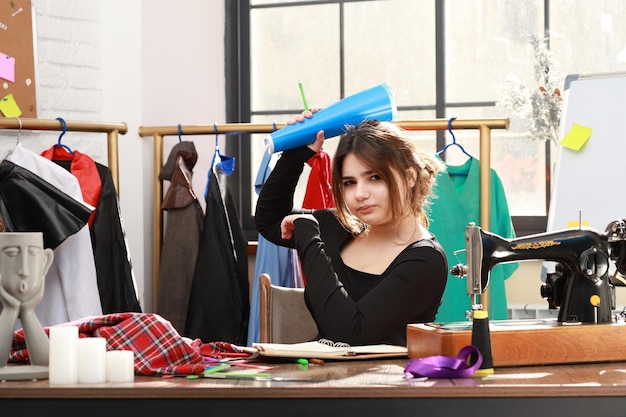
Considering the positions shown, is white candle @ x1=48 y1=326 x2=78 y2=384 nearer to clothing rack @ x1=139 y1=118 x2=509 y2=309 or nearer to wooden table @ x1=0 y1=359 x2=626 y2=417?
wooden table @ x1=0 y1=359 x2=626 y2=417

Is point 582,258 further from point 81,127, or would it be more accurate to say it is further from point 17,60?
point 17,60

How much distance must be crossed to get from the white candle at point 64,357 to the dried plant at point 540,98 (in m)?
2.73

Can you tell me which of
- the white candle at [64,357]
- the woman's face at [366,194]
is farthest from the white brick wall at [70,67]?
the white candle at [64,357]

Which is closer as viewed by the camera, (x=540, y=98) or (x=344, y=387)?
(x=344, y=387)

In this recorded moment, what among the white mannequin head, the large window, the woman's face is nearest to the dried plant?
the large window

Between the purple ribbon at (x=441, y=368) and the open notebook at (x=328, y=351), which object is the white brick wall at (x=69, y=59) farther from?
the purple ribbon at (x=441, y=368)

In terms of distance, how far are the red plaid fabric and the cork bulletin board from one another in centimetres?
166

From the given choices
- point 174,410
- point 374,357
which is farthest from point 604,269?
point 174,410

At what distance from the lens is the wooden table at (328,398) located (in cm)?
148

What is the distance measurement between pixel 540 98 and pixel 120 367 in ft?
8.96

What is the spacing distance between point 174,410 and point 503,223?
2049 millimetres

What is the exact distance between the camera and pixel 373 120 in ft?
7.97

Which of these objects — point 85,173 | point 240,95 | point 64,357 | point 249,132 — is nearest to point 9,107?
point 85,173

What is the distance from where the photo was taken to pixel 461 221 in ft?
10.7
